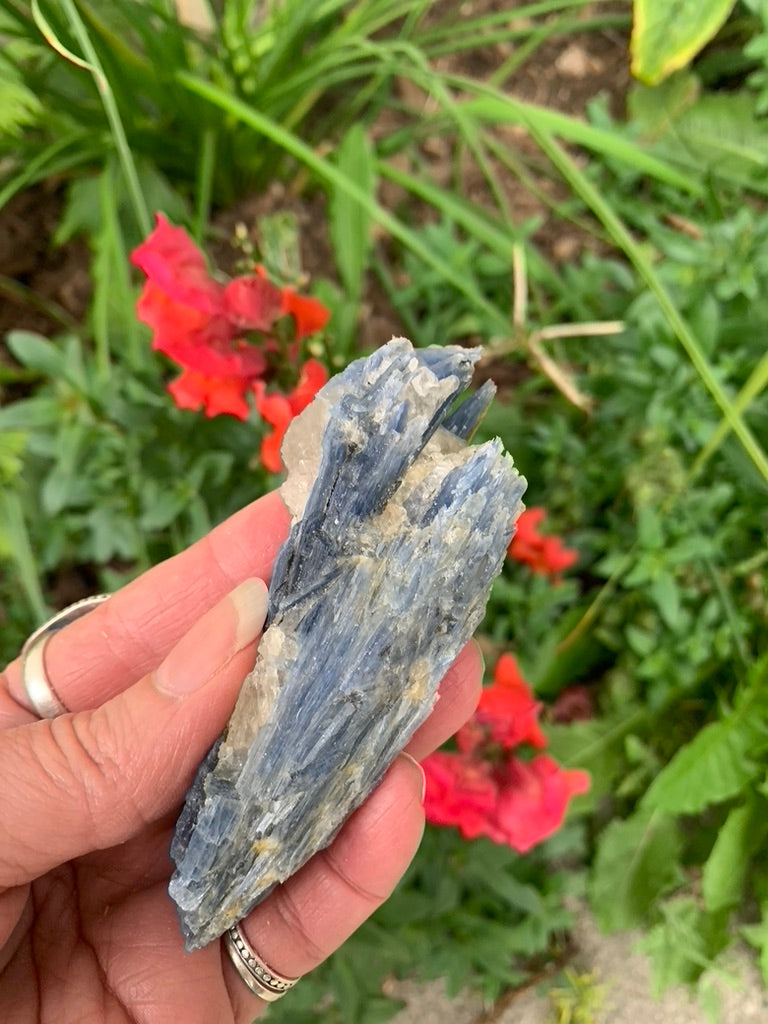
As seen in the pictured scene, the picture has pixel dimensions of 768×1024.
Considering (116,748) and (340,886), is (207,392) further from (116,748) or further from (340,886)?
(340,886)

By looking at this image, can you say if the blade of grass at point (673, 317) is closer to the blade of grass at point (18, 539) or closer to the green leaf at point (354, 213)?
the green leaf at point (354, 213)

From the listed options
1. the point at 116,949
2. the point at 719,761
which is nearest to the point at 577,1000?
the point at 719,761

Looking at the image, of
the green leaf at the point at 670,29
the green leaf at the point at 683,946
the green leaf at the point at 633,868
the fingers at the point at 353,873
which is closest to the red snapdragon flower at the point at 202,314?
the fingers at the point at 353,873

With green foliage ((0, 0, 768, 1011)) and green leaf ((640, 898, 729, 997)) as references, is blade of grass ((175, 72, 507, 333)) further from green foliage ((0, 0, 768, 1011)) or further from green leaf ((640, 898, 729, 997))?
green leaf ((640, 898, 729, 997))

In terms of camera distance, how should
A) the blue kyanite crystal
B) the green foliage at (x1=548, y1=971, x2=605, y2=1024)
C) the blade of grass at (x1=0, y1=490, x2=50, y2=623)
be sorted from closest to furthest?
the blue kyanite crystal → the blade of grass at (x1=0, y1=490, x2=50, y2=623) → the green foliage at (x1=548, y1=971, x2=605, y2=1024)

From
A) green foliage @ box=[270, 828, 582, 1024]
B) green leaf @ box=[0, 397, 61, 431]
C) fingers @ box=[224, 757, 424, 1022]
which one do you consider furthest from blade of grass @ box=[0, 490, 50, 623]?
green foliage @ box=[270, 828, 582, 1024]

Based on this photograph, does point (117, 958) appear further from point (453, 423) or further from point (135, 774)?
point (453, 423)

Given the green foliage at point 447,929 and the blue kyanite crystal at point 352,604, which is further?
the green foliage at point 447,929
